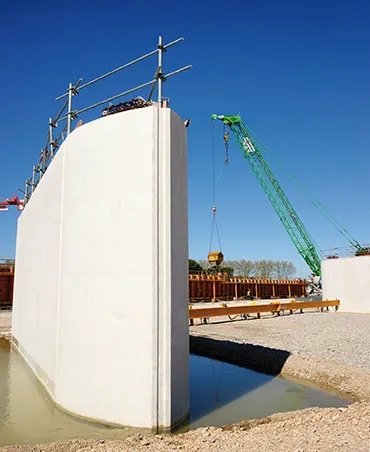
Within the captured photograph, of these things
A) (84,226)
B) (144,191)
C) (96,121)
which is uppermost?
(96,121)

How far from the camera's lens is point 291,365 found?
10.0 metres

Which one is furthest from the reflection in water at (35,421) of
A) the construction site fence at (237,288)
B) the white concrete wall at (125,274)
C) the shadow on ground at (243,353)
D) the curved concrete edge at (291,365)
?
the construction site fence at (237,288)

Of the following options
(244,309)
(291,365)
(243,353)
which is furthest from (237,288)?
(291,365)

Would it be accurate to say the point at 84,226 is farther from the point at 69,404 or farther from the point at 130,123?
the point at 69,404

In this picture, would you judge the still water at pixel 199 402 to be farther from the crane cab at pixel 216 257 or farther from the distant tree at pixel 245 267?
the distant tree at pixel 245 267

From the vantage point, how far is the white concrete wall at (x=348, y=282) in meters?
22.8

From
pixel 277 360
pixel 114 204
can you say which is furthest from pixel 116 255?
pixel 277 360

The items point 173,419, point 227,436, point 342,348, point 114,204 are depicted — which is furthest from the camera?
point 342,348

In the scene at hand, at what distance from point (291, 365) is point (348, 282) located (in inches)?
603

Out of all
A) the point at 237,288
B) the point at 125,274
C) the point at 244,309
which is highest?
the point at 125,274

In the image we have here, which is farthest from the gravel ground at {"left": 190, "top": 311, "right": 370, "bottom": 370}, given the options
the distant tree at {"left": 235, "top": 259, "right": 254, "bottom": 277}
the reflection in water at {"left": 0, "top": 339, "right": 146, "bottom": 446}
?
the distant tree at {"left": 235, "top": 259, "right": 254, "bottom": 277}

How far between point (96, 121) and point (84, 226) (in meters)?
1.78

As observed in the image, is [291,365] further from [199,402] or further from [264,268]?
[264,268]

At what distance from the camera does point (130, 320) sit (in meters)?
6.02
